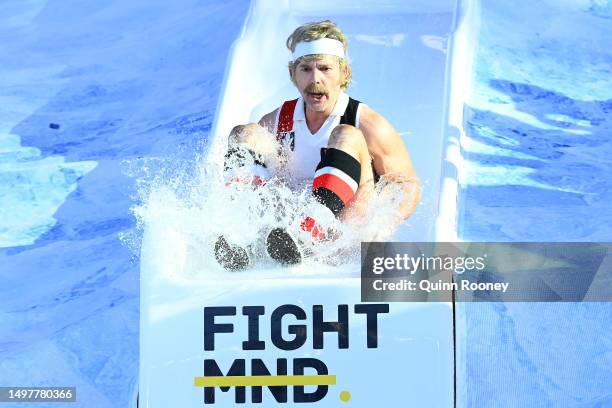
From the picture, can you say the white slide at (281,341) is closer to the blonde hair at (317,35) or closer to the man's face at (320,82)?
the man's face at (320,82)

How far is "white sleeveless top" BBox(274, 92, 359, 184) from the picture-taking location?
155 inches

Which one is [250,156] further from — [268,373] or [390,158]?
[268,373]

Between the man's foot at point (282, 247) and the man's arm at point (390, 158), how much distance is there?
1.71ft

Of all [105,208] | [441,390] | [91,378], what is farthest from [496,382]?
[105,208]

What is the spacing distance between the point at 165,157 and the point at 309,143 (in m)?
1.72

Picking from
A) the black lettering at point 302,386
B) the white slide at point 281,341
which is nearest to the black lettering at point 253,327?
the white slide at point 281,341

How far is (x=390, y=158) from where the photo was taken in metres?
3.83

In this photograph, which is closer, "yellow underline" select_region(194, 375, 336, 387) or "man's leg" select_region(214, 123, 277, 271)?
"yellow underline" select_region(194, 375, 336, 387)

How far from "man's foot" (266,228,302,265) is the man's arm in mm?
522

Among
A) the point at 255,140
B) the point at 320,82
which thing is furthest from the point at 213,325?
the point at 320,82

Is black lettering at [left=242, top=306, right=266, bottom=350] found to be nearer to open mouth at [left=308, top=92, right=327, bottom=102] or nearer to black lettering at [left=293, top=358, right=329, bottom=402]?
black lettering at [left=293, top=358, right=329, bottom=402]

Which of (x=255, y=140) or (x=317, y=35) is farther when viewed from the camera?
(x=317, y=35)

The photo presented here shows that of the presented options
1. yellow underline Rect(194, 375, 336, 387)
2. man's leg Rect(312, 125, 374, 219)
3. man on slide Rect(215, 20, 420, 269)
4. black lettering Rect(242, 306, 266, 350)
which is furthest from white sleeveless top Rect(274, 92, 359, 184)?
yellow underline Rect(194, 375, 336, 387)

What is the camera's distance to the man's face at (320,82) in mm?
3945
